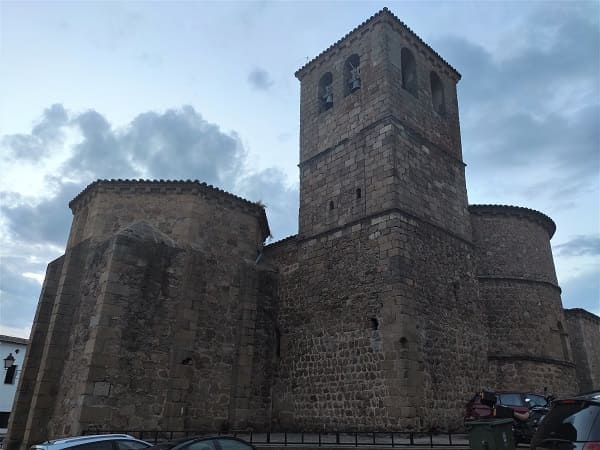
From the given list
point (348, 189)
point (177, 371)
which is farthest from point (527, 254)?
point (177, 371)

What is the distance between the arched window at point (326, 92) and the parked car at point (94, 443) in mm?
14024

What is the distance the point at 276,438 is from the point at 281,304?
5.09m

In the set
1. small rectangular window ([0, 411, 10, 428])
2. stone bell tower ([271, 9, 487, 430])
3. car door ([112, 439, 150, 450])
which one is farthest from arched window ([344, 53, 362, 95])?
small rectangular window ([0, 411, 10, 428])

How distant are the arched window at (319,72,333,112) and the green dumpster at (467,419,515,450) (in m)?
13.5

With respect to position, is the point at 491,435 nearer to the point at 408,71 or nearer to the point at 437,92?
the point at 408,71

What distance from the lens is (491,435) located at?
7.93 meters

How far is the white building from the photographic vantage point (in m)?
32.5

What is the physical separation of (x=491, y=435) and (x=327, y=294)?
7760 millimetres

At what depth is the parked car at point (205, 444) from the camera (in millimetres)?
6773

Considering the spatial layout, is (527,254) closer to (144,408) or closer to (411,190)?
(411,190)

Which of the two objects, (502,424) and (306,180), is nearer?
(502,424)

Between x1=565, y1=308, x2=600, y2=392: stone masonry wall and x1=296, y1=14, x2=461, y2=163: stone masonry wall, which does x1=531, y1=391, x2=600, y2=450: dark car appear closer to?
x1=296, y1=14, x2=461, y2=163: stone masonry wall

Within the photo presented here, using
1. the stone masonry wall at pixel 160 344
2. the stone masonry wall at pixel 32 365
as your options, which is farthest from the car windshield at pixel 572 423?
the stone masonry wall at pixel 32 365

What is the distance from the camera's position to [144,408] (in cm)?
1292
